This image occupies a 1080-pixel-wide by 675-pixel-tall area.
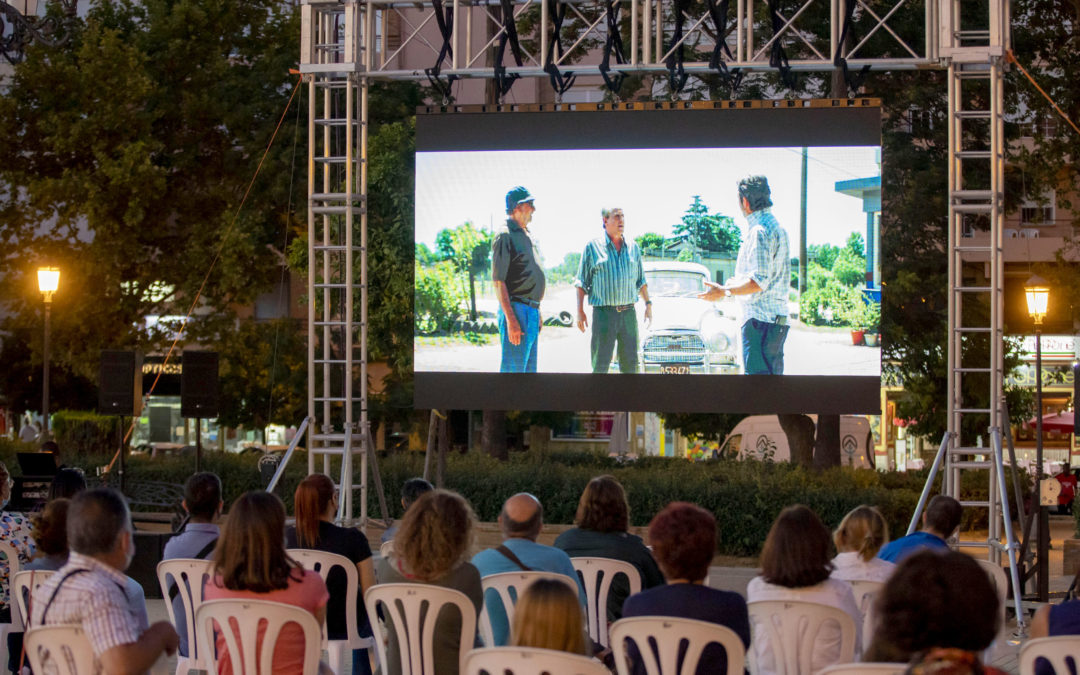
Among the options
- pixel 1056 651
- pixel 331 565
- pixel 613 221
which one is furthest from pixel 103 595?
pixel 613 221

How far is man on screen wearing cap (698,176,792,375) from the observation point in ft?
37.2

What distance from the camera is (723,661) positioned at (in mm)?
4234

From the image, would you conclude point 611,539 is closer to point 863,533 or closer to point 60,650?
point 863,533

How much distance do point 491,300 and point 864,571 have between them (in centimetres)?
683

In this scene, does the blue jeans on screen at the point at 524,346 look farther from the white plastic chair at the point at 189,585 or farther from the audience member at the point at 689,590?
the audience member at the point at 689,590

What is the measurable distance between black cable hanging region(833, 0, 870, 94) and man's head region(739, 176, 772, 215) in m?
1.15

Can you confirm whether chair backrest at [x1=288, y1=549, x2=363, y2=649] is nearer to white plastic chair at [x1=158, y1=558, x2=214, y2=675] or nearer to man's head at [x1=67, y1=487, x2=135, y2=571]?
white plastic chair at [x1=158, y1=558, x2=214, y2=675]

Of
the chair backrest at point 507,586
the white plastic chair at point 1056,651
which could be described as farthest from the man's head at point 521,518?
the white plastic chair at point 1056,651

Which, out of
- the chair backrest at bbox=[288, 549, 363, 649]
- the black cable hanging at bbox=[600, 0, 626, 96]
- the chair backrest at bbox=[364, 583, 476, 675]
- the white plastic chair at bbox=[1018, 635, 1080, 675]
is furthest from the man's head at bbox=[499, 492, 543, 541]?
the black cable hanging at bbox=[600, 0, 626, 96]

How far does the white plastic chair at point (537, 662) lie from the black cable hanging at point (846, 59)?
8085mm

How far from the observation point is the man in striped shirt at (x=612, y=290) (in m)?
11.5

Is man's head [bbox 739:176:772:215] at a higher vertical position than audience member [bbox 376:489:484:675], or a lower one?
higher

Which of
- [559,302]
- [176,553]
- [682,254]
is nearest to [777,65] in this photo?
[682,254]

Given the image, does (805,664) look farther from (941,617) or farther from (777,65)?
(777,65)
